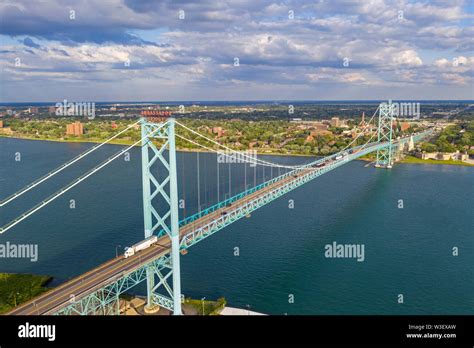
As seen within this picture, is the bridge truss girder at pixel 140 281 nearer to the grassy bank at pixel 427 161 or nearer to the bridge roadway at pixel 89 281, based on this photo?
the bridge roadway at pixel 89 281

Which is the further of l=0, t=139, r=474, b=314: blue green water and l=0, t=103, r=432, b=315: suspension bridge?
l=0, t=139, r=474, b=314: blue green water

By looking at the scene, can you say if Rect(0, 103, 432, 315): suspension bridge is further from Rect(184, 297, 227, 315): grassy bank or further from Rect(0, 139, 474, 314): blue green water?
Rect(0, 139, 474, 314): blue green water

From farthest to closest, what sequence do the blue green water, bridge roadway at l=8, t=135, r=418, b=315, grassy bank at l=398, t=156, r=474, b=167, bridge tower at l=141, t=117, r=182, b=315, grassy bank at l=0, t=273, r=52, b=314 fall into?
1. grassy bank at l=398, t=156, r=474, b=167
2. the blue green water
3. grassy bank at l=0, t=273, r=52, b=314
4. bridge tower at l=141, t=117, r=182, b=315
5. bridge roadway at l=8, t=135, r=418, b=315

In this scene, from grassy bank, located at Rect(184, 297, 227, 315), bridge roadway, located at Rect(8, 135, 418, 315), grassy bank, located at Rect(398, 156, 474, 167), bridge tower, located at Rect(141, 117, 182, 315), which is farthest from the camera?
grassy bank, located at Rect(398, 156, 474, 167)

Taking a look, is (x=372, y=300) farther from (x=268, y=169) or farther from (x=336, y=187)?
(x=268, y=169)

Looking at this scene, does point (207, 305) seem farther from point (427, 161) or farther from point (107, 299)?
point (427, 161)

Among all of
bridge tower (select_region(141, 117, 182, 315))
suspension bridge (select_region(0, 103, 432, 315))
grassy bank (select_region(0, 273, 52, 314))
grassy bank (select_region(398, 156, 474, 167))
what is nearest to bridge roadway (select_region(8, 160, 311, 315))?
suspension bridge (select_region(0, 103, 432, 315))

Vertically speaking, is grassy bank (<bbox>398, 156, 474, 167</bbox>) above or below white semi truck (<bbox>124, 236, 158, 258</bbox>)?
above
